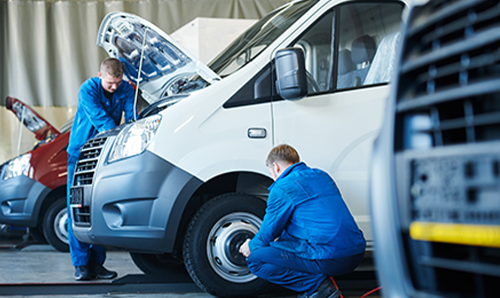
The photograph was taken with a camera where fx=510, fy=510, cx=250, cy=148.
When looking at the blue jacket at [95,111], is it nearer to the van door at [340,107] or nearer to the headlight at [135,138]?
the headlight at [135,138]

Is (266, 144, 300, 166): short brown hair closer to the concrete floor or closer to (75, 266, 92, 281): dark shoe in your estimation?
the concrete floor

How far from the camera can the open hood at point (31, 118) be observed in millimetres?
6953

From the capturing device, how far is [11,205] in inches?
Result: 234

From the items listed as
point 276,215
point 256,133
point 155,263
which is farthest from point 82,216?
point 276,215

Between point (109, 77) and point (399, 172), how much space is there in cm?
333

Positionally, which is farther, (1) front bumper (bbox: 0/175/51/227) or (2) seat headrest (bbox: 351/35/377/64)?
(1) front bumper (bbox: 0/175/51/227)

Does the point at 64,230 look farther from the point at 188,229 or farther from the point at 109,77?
the point at 188,229

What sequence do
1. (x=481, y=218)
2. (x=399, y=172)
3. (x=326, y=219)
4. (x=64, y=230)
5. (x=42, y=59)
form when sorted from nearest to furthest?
1. (x=481, y=218)
2. (x=399, y=172)
3. (x=326, y=219)
4. (x=64, y=230)
5. (x=42, y=59)

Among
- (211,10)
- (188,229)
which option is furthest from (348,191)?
(211,10)

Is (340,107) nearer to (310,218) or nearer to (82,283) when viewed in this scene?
(310,218)

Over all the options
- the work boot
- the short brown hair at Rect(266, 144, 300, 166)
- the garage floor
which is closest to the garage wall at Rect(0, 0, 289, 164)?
the garage floor

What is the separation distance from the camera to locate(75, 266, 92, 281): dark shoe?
4074 mm

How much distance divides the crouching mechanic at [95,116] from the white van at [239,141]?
1.50 feet

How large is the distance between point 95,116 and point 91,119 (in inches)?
1.6
